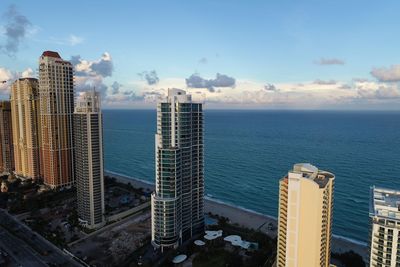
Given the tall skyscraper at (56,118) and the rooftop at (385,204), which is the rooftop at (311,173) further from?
the tall skyscraper at (56,118)

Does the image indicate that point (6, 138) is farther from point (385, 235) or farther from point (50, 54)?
point (385, 235)

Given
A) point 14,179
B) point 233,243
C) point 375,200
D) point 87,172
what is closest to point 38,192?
point 14,179

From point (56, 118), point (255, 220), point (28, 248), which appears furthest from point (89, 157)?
point (255, 220)

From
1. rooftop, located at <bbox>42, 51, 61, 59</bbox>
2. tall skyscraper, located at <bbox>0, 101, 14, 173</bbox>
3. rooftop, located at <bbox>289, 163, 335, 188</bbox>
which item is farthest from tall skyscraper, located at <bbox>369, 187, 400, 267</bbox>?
tall skyscraper, located at <bbox>0, 101, 14, 173</bbox>

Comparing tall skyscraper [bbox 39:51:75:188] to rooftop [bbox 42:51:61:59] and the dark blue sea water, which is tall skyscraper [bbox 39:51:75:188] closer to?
rooftop [bbox 42:51:61:59]

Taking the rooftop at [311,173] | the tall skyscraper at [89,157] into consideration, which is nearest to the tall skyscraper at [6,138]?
the tall skyscraper at [89,157]

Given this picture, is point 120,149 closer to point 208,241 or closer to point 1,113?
point 1,113

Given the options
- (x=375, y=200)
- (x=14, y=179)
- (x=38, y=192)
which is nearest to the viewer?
(x=375, y=200)
